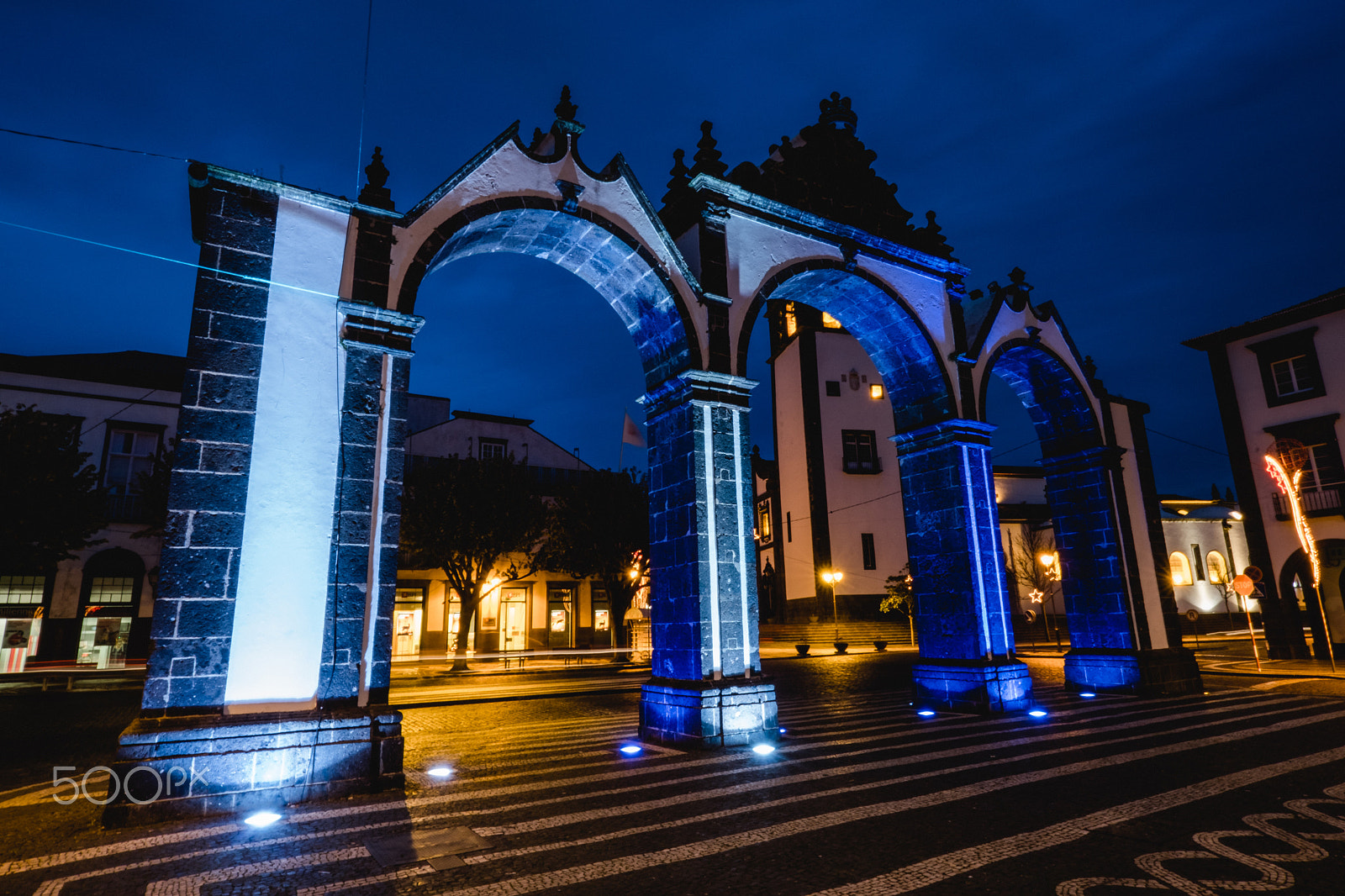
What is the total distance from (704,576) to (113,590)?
841 inches

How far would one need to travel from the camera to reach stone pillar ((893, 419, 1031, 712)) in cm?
938

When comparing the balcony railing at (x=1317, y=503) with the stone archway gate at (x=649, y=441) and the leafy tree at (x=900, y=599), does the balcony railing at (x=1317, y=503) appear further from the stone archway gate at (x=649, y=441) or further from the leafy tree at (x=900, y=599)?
the leafy tree at (x=900, y=599)

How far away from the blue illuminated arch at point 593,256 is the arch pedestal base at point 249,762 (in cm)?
406

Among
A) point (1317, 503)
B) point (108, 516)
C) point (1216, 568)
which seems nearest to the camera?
point (1317, 503)

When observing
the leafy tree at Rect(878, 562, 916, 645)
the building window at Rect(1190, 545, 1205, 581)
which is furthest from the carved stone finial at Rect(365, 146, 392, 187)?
the building window at Rect(1190, 545, 1205, 581)

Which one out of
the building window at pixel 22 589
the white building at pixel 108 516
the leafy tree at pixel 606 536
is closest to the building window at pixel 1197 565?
the leafy tree at pixel 606 536

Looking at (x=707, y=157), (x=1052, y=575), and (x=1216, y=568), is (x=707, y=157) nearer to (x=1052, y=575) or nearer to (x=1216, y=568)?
(x=1052, y=575)

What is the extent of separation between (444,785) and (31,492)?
1382 cm

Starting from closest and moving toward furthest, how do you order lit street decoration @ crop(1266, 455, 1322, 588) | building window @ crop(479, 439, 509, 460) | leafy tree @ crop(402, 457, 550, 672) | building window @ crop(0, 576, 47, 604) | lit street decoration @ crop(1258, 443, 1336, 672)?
lit street decoration @ crop(1258, 443, 1336, 672), lit street decoration @ crop(1266, 455, 1322, 588), building window @ crop(0, 576, 47, 604), leafy tree @ crop(402, 457, 550, 672), building window @ crop(479, 439, 509, 460)

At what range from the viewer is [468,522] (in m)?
20.8

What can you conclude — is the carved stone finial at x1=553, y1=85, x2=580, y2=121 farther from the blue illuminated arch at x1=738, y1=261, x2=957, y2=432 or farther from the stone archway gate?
the blue illuminated arch at x1=738, y1=261, x2=957, y2=432

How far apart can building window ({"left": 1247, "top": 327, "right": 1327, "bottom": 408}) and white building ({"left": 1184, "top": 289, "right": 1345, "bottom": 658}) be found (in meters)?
0.02

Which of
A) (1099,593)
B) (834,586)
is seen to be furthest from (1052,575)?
(1099,593)

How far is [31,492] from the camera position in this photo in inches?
547
